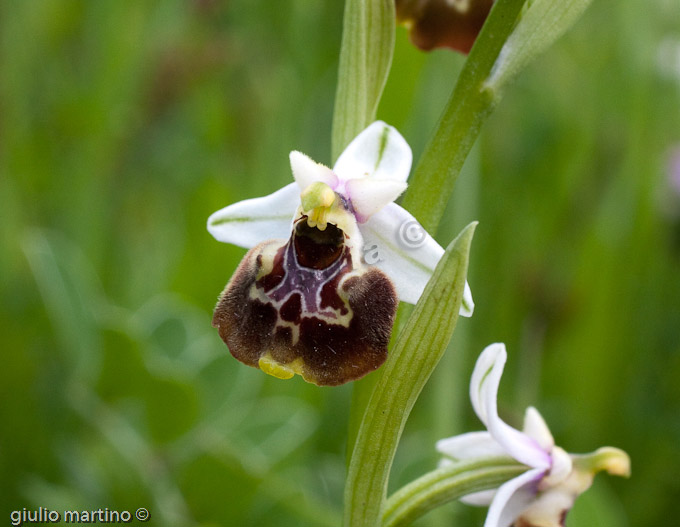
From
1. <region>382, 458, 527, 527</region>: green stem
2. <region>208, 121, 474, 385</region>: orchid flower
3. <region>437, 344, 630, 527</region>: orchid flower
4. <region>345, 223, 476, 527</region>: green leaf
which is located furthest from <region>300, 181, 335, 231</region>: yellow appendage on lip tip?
<region>382, 458, 527, 527</region>: green stem

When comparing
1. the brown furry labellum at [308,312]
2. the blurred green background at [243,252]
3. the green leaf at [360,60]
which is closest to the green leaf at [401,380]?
the brown furry labellum at [308,312]

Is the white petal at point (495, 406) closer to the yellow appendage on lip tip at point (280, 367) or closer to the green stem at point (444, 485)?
the green stem at point (444, 485)

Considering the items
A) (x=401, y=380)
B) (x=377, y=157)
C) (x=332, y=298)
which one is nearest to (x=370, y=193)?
(x=377, y=157)

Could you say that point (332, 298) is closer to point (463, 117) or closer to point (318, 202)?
point (318, 202)

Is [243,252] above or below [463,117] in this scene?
below

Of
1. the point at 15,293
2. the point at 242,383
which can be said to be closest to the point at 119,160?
the point at 15,293

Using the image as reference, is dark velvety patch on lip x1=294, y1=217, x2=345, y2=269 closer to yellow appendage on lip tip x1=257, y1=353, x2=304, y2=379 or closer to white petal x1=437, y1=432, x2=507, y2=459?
yellow appendage on lip tip x1=257, y1=353, x2=304, y2=379

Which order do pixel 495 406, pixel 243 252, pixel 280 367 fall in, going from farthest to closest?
pixel 243 252, pixel 495 406, pixel 280 367
